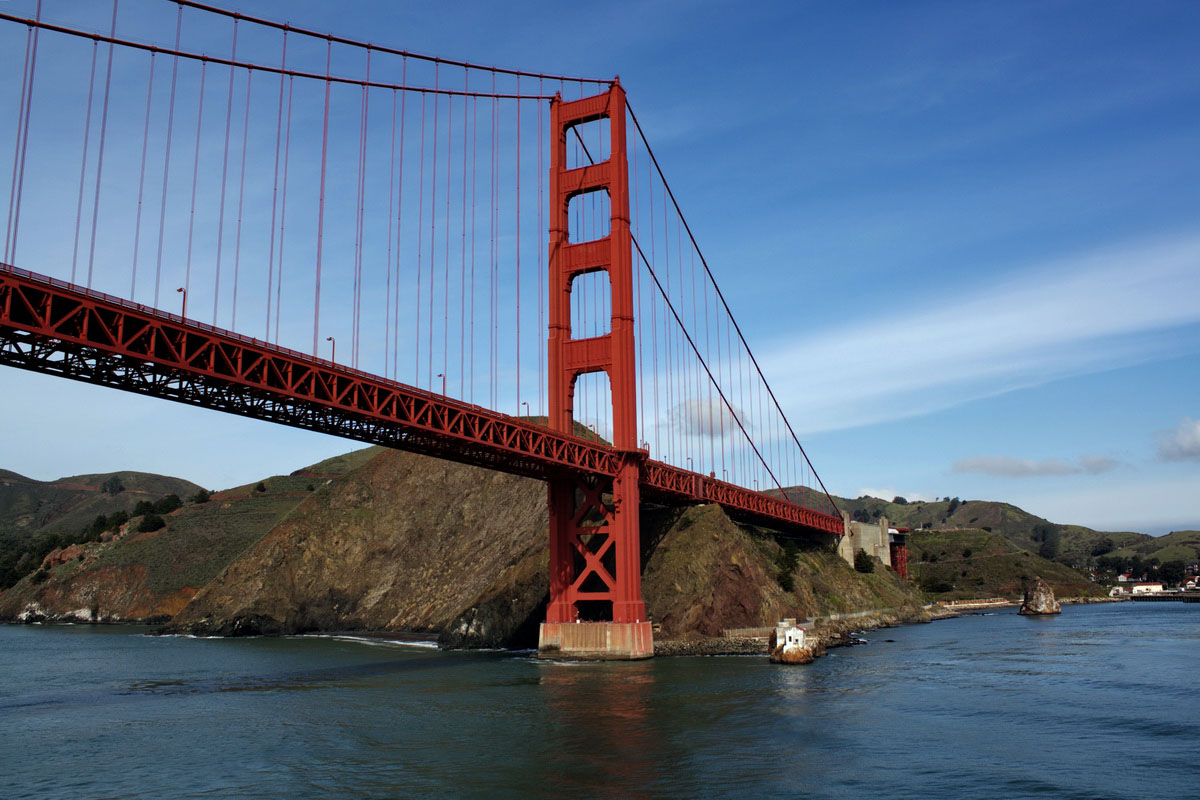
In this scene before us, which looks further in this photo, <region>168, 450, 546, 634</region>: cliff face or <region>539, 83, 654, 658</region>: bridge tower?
<region>168, 450, 546, 634</region>: cliff face

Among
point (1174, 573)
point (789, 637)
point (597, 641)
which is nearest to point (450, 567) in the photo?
point (597, 641)

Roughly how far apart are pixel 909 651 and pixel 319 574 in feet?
211

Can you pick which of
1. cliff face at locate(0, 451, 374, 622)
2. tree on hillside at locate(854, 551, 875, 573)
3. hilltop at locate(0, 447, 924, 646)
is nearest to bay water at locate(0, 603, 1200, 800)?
hilltop at locate(0, 447, 924, 646)

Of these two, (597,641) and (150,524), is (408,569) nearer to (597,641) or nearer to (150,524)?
(597,641)

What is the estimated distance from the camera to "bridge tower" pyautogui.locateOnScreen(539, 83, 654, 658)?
54906 mm

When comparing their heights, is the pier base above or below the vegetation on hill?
below

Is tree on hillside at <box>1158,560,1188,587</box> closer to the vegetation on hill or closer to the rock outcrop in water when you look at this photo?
the vegetation on hill

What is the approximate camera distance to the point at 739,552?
6581 centimetres

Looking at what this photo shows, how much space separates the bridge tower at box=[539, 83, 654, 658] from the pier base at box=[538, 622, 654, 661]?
58mm

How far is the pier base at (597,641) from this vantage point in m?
53.9

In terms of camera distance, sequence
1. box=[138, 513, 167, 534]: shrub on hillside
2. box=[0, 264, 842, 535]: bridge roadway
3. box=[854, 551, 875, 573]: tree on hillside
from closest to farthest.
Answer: box=[0, 264, 842, 535]: bridge roadway < box=[854, 551, 875, 573]: tree on hillside < box=[138, 513, 167, 534]: shrub on hillside

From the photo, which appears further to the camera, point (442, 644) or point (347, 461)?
point (347, 461)

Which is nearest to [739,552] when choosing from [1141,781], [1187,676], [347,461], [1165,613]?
[1187,676]

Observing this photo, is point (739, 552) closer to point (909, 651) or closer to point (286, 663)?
point (909, 651)
